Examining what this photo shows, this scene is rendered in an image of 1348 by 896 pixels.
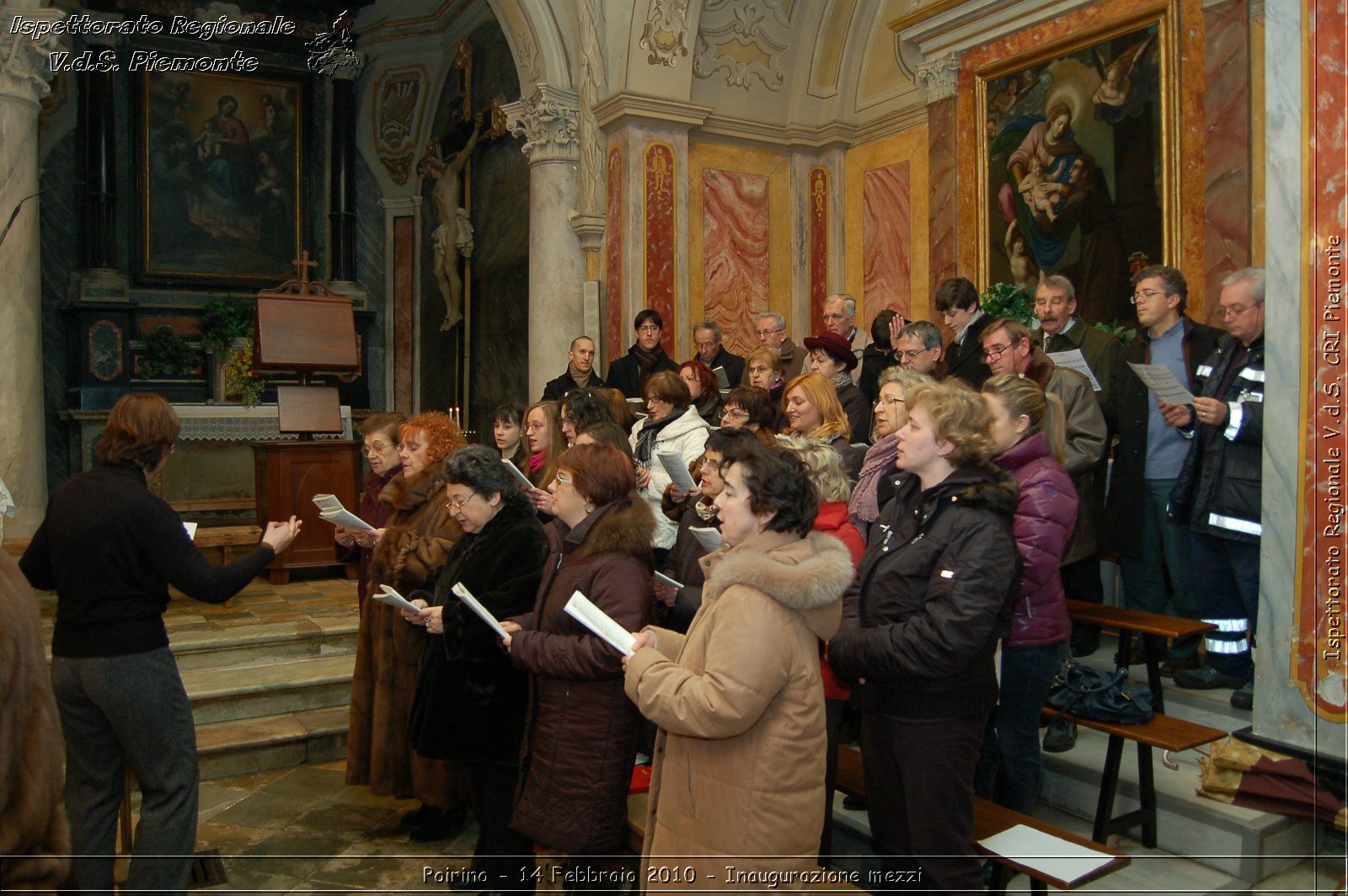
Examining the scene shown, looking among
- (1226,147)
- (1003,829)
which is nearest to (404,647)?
(1003,829)

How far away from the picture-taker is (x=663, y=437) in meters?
4.93

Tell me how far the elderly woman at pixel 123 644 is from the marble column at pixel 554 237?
19.5 feet

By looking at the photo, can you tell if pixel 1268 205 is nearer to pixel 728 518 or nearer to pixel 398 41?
pixel 728 518

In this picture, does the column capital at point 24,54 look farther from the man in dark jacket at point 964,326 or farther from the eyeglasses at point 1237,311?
the eyeglasses at point 1237,311

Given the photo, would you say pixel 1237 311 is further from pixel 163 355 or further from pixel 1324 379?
pixel 163 355

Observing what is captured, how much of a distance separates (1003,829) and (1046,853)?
217 mm

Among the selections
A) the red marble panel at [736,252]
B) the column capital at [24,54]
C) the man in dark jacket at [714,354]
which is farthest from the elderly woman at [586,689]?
the column capital at [24,54]

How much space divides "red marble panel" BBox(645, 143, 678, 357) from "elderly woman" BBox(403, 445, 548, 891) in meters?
5.25

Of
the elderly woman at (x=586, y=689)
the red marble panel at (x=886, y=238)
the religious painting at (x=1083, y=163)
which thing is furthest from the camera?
the red marble panel at (x=886, y=238)

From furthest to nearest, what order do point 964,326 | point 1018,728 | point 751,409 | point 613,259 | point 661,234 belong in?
1. point 613,259
2. point 661,234
3. point 964,326
4. point 751,409
5. point 1018,728

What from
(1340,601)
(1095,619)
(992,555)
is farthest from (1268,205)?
(992,555)

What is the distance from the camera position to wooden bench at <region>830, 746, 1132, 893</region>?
2.60 metres

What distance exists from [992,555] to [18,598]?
229cm

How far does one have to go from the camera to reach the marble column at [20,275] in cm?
754
